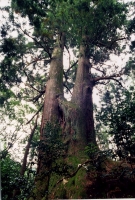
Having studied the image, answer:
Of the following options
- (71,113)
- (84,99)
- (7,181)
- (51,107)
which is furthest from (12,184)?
(84,99)

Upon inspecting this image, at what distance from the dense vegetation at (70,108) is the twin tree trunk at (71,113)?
2 centimetres

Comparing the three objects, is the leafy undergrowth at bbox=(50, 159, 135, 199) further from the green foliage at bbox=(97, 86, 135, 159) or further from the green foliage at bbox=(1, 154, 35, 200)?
the green foliage at bbox=(1, 154, 35, 200)

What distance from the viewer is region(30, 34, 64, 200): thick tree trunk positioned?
9.45ft

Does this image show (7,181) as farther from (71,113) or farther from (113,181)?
(71,113)

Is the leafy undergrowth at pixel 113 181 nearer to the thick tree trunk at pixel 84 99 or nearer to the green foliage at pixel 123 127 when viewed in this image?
the green foliage at pixel 123 127

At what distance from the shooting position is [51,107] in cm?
409

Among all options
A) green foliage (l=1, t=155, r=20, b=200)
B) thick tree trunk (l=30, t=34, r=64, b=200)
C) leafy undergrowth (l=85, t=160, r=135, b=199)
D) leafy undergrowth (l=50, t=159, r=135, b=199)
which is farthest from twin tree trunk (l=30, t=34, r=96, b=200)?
leafy undergrowth (l=85, t=160, r=135, b=199)

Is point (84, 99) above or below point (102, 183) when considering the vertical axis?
above

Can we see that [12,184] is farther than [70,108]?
No

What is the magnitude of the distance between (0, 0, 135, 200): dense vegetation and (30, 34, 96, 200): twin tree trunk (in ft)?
0.05

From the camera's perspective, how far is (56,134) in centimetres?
307

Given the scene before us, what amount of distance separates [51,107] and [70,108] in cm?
40

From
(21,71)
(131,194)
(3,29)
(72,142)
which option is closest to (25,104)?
(21,71)

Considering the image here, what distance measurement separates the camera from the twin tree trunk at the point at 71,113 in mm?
3353
